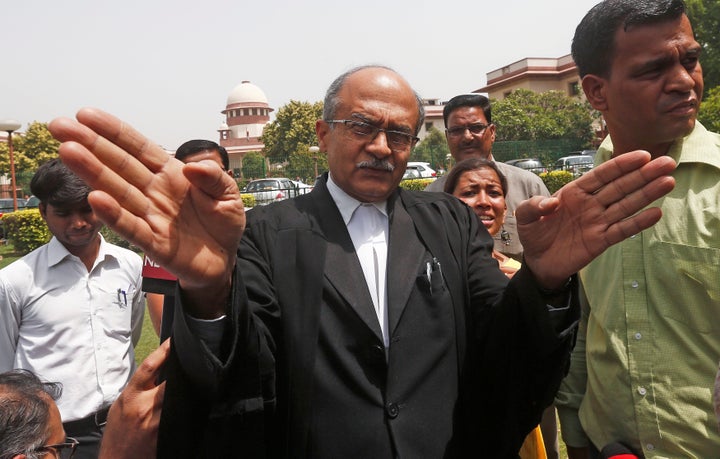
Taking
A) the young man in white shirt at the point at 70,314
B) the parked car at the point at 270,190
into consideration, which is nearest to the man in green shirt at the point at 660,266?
the young man in white shirt at the point at 70,314

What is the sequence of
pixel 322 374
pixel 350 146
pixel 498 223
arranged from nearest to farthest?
pixel 322 374 → pixel 350 146 → pixel 498 223

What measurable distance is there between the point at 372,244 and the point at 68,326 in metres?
1.70

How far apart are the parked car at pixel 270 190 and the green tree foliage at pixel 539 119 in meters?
17.0

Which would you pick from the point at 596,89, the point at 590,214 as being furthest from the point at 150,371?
the point at 596,89

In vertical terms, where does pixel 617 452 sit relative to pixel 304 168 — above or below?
below

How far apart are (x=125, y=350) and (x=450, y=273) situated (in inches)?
75.3

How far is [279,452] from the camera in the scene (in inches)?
72.7

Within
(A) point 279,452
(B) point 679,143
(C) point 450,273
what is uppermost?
(B) point 679,143

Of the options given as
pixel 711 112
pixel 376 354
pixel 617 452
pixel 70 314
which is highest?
pixel 711 112

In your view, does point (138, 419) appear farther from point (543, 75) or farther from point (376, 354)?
point (543, 75)

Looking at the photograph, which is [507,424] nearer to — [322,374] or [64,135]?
[322,374]

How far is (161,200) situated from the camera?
4.87 feet

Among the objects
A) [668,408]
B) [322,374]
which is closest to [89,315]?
[322,374]

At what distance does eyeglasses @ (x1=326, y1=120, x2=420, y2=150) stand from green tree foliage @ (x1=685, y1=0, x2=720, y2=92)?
29126 mm
